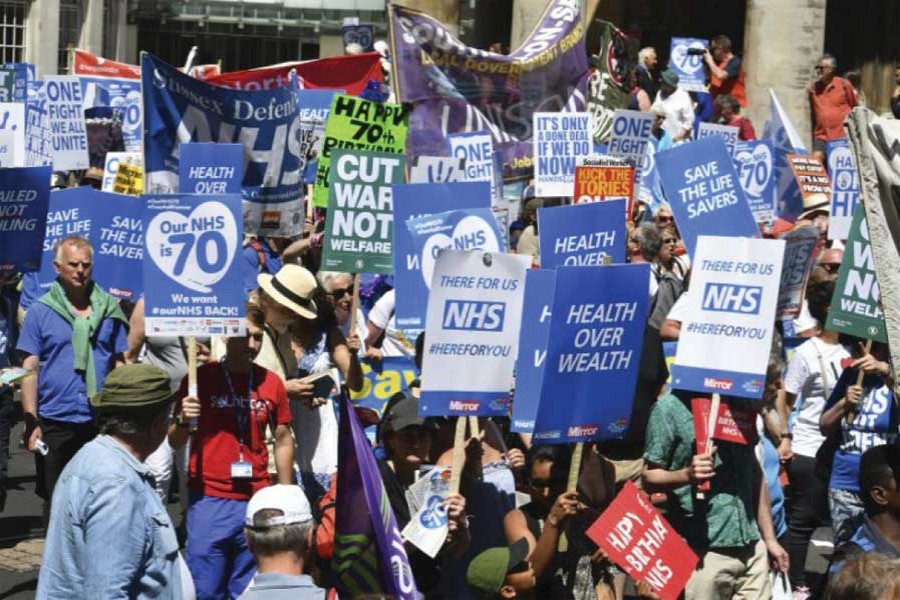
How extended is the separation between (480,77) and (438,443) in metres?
6.32

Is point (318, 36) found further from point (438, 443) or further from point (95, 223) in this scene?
point (438, 443)

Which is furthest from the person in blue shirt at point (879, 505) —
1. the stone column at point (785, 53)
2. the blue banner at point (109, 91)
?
the stone column at point (785, 53)

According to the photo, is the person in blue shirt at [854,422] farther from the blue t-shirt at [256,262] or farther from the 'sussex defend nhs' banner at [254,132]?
the blue t-shirt at [256,262]

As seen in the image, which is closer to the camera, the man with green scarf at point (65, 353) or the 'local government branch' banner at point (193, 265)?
the 'local government branch' banner at point (193, 265)

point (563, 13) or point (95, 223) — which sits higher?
point (563, 13)

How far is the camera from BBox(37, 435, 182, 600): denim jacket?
20.5ft

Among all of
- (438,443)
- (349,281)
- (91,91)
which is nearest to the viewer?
(438,443)

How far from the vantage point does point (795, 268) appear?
1108 cm

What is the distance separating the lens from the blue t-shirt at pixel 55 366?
35.5ft

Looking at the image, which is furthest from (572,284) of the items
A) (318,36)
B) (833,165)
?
(318,36)

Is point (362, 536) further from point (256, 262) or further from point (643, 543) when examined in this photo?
point (256, 262)

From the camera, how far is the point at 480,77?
47.4 feet

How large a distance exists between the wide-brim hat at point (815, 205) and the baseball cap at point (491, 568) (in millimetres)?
8303

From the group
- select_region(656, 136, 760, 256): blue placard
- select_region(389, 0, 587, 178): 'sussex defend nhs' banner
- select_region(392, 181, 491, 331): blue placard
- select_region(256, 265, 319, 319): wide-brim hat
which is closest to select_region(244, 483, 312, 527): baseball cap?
select_region(392, 181, 491, 331): blue placard
